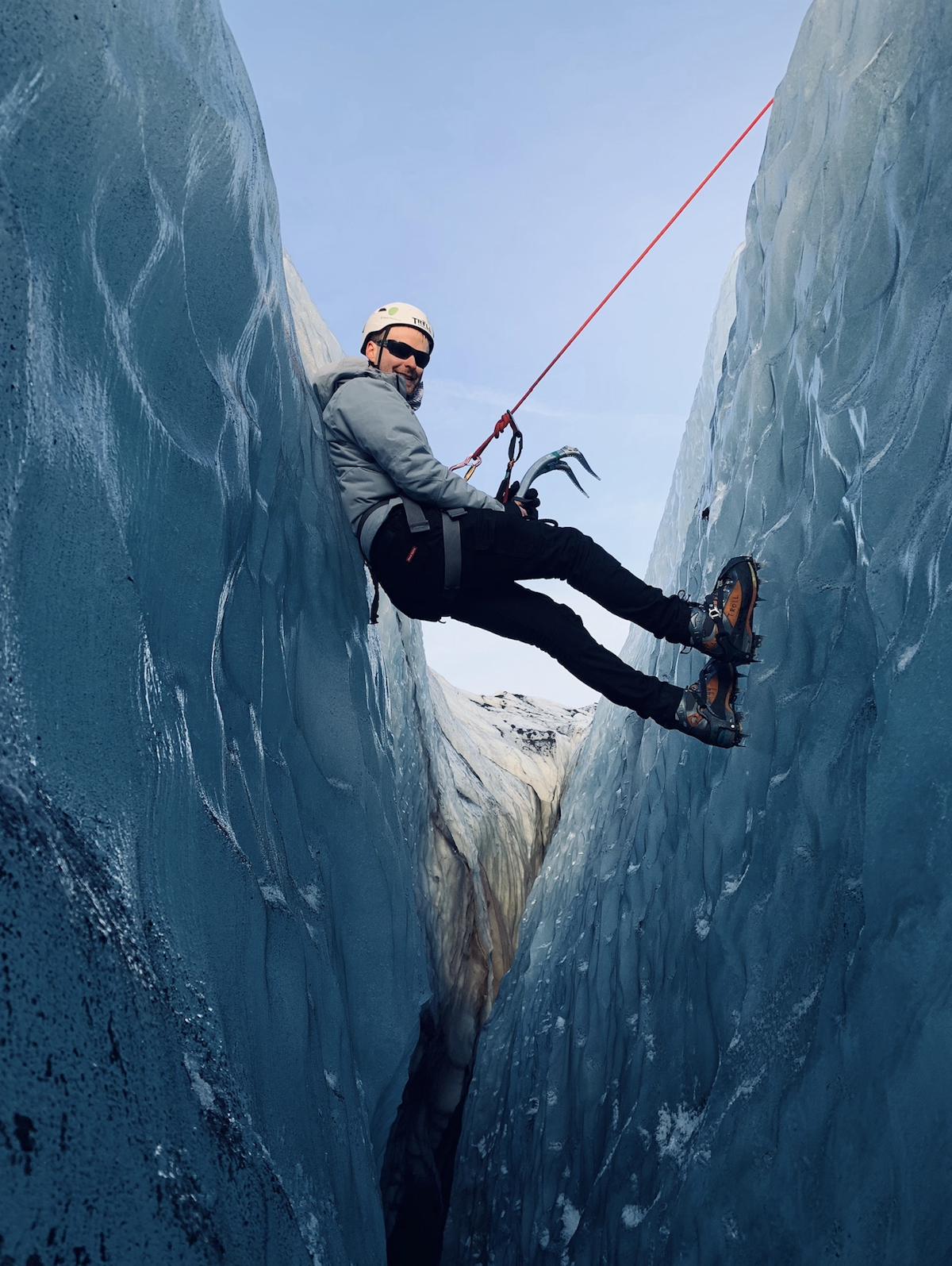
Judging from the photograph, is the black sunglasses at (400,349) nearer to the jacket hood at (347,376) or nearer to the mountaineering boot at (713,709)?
the jacket hood at (347,376)

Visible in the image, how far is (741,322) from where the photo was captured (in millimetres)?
3623

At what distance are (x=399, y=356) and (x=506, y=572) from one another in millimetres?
965

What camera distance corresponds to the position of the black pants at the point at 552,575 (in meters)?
2.51

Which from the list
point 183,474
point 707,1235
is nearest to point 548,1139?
point 707,1235

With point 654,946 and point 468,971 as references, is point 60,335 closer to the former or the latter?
point 654,946

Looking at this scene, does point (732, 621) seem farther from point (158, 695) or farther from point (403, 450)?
point (158, 695)

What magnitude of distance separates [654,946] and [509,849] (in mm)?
2842

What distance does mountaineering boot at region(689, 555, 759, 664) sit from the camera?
2451mm

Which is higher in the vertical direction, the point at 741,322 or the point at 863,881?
the point at 741,322

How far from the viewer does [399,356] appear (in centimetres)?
304

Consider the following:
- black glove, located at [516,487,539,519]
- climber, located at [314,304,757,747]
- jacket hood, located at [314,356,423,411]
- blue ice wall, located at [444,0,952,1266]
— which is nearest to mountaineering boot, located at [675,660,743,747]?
climber, located at [314,304,757,747]

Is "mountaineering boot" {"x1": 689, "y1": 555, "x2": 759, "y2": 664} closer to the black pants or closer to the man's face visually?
the black pants

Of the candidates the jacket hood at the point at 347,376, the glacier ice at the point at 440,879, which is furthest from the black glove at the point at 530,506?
the glacier ice at the point at 440,879

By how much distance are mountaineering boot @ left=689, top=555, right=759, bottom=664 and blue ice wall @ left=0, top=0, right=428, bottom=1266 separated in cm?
120
